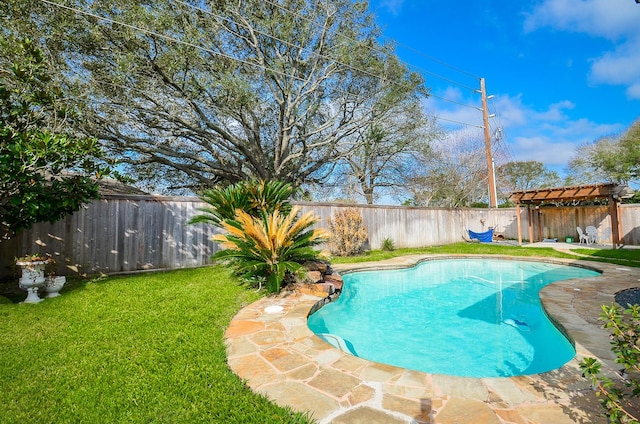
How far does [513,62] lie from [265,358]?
54.9ft

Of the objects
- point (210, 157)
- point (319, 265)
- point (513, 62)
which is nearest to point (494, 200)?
point (513, 62)

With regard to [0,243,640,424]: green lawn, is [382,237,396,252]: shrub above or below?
above

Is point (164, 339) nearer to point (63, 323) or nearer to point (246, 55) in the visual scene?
point (63, 323)

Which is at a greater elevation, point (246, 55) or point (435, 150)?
point (246, 55)

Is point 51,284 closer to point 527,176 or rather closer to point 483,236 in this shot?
point 483,236

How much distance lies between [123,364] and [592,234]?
618 inches

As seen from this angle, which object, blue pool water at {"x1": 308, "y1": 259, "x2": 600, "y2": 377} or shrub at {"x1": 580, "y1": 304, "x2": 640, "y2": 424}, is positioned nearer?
shrub at {"x1": 580, "y1": 304, "x2": 640, "y2": 424}

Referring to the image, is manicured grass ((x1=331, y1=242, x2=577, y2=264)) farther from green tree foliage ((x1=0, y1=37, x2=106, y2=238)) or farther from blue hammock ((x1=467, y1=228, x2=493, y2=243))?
green tree foliage ((x1=0, y1=37, x2=106, y2=238))

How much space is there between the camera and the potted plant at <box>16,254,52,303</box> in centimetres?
375

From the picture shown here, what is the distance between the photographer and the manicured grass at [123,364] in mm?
1769

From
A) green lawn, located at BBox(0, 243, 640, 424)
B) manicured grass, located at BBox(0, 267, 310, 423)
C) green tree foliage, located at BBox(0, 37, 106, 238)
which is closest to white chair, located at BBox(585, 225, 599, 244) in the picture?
green lawn, located at BBox(0, 243, 640, 424)

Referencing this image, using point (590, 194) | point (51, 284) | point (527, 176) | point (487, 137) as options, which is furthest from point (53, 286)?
point (527, 176)

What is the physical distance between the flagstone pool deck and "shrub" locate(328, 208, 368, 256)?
5.72m

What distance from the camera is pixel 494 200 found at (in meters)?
13.6
